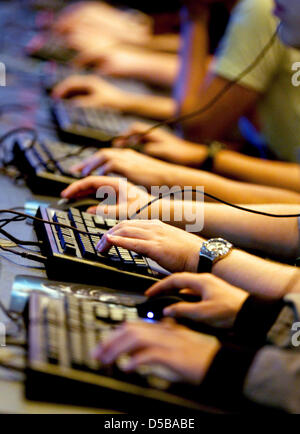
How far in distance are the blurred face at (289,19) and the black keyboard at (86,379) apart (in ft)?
2.64

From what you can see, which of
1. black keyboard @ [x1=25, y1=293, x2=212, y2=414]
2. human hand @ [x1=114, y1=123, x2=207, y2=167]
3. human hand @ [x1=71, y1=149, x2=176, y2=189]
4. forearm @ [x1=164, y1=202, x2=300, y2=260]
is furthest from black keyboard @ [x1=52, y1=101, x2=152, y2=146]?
black keyboard @ [x1=25, y1=293, x2=212, y2=414]

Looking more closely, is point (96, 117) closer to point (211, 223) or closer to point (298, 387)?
point (211, 223)

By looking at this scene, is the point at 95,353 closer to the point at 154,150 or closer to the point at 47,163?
the point at 47,163

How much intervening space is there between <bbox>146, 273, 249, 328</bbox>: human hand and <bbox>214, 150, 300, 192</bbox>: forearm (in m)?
0.75

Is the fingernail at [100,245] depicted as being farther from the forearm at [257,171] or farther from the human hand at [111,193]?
the forearm at [257,171]

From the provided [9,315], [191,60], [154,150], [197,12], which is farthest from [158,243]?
[197,12]

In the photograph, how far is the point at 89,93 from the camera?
2.16 metres

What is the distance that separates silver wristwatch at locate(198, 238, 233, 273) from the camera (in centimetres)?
105

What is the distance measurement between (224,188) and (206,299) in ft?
1.79

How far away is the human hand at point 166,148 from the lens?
1688 millimetres

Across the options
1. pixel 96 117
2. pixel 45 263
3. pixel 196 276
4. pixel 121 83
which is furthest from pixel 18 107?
pixel 196 276

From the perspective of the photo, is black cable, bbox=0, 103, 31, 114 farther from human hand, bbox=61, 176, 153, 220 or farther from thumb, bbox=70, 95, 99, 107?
human hand, bbox=61, 176, 153, 220
